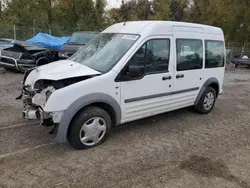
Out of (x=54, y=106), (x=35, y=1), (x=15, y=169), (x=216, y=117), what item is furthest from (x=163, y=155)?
(x=35, y=1)

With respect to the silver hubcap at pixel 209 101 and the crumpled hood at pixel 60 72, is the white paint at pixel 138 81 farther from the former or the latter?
the silver hubcap at pixel 209 101

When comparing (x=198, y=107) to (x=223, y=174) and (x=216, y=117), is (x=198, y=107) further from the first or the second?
(x=223, y=174)

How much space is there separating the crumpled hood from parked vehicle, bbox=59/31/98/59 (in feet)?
16.7

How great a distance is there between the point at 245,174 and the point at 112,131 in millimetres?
2342

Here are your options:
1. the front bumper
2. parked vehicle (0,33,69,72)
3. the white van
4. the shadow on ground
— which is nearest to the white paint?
the white van

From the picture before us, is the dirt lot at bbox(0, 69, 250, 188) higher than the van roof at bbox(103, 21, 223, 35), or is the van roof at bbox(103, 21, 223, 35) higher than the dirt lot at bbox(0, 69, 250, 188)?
the van roof at bbox(103, 21, 223, 35)

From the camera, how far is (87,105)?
3676mm

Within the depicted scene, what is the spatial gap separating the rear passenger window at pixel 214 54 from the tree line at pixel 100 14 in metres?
16.3

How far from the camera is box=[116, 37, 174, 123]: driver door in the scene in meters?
4.00

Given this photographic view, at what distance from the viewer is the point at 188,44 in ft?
16.0

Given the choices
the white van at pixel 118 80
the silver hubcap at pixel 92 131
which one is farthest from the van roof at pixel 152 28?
the silver hubcap at pixel 92 131

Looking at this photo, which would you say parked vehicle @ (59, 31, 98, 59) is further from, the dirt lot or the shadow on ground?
the shadow on ground

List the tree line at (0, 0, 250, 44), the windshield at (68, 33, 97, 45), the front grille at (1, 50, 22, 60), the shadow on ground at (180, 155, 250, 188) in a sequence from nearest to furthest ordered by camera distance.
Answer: the shadow on ground at (180, 155, 250, 188)
the front grille at (1, 50, 22, 60)
the windshield at (68, 33, 97, 45)
the tree line at (0, 0, 250, 44)

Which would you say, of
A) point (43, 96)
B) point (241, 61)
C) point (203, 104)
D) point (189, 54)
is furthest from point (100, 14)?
point (43, 96)
